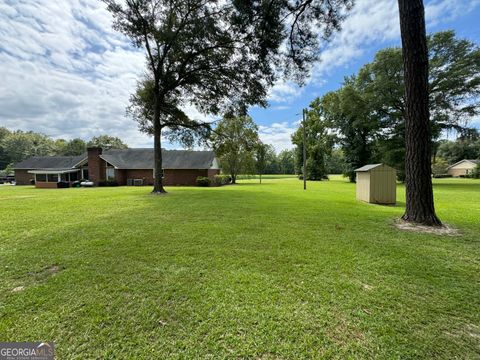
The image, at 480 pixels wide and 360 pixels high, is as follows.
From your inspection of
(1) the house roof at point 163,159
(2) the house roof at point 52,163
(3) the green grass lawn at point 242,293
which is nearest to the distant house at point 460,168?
(1) the house roof at point 163,159

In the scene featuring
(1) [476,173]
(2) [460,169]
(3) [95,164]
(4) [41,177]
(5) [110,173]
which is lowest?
(1) [476,173]

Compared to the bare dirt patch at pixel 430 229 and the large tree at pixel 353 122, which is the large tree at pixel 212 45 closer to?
the bare dirt patch at pixel 430 229

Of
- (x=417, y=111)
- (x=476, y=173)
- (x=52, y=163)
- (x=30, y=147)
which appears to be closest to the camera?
(x=417, y=111)

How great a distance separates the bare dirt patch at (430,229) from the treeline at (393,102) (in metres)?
24.0

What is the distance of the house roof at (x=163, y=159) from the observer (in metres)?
27.4

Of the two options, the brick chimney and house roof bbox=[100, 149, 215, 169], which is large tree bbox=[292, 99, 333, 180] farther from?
the brick chimney

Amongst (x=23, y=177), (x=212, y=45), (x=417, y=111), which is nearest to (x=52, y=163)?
(x=23, y=177)

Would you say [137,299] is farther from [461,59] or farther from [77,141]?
[77,141]

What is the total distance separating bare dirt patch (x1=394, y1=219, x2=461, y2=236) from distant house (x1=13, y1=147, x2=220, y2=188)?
74.3ft

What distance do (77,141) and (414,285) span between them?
8229cm

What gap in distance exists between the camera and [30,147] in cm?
6012

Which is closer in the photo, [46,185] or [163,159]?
[46,185]

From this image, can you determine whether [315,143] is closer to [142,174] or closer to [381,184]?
[142,174]

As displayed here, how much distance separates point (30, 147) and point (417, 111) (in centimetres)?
8295
